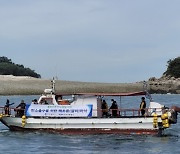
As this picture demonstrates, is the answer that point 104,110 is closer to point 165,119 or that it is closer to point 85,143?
point 165,119

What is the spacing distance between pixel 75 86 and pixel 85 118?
119106mm

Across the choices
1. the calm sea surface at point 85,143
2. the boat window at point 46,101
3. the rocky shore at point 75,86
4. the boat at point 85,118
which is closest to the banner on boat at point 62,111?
the boat at point 85,118

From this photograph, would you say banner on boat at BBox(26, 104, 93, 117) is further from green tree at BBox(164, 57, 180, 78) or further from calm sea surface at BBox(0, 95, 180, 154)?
green tree at BBox(164, 57, 180, 78)

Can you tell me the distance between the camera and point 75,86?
544ft

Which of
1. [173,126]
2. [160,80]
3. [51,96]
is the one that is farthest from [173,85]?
[51,96]

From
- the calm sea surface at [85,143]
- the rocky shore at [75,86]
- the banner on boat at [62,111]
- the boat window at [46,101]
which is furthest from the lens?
the rocky shore at [75,86]

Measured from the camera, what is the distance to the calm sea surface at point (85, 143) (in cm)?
3972

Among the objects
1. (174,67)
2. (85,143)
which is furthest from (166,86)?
(85,143)

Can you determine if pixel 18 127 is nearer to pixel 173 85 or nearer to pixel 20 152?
pixel 20 152

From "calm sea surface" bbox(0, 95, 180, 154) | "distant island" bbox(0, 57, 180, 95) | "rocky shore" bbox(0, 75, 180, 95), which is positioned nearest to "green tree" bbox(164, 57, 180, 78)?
"distant island" bbox(0, 57, 180, 95)

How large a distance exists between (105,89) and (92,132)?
116 m

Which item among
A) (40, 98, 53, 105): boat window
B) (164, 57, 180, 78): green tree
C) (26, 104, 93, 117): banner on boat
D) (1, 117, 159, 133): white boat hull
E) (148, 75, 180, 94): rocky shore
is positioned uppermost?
(164, 57, 180, 78): green tree

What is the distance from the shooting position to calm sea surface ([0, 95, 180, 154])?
39.7m

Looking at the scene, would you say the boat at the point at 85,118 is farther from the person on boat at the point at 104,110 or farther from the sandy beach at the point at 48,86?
the sandy beach at the point at 48,86
